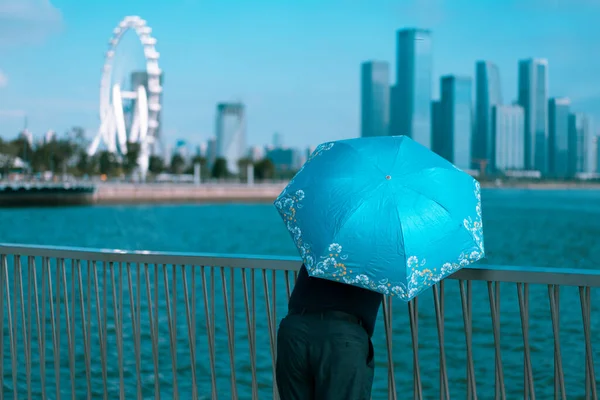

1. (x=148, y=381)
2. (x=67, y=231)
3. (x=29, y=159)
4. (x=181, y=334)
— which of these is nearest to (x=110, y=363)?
(x=148, y=381)

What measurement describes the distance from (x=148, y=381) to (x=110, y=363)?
1516mm

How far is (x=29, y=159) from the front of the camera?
13000cm

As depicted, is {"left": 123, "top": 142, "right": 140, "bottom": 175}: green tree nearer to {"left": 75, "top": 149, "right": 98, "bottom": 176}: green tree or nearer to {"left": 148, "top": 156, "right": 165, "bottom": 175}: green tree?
{"left": 75, "top": 149, "right": 98, "bottom": 176}: green tree

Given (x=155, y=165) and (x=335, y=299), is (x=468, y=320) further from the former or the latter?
(x=155, y=165)

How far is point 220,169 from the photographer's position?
170000mm

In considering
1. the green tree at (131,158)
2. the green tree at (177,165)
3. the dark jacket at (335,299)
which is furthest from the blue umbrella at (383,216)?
the green tree at (177,165)

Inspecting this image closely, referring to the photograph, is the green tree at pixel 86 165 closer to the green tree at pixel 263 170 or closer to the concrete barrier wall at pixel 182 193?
the concrete barrier wall at pixel 182 193

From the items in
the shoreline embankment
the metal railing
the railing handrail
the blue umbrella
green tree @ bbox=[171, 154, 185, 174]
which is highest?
the blue umbrella

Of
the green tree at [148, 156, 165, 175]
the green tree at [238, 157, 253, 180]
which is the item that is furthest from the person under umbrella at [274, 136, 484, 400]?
the green tree at [238, 157, 253, 180]

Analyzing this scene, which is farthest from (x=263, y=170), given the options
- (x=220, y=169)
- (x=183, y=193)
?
(x=183, y=193)

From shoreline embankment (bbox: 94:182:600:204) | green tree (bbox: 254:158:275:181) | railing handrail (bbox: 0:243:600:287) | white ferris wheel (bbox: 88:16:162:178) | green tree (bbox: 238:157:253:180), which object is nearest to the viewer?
railing handrail (bbox: 0:243:600:287)

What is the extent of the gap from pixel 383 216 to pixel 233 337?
181 cm

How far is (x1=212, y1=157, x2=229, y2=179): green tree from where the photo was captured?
558 ft

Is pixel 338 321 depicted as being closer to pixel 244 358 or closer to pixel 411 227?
pixel 411 227
